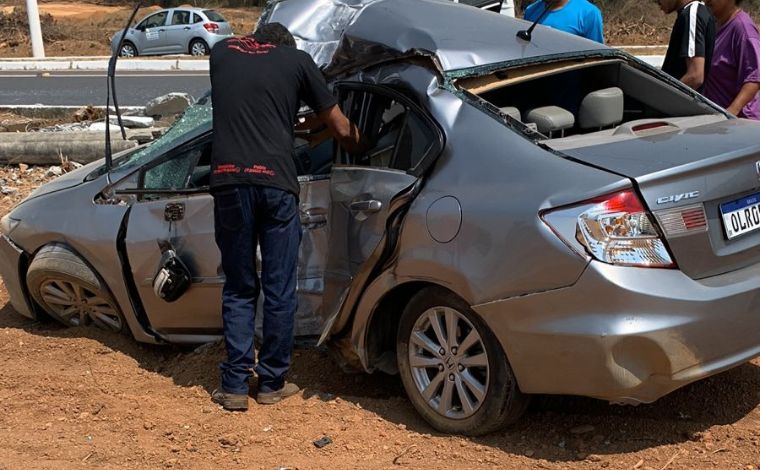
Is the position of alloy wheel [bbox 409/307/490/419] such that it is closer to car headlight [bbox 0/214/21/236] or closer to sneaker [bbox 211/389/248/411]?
sneaker [bbox 211/389/248/411]

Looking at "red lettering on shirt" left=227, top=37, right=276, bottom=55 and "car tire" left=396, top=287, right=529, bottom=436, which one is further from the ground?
"red lettering on shirt" left=227, top=37, right=276, bottom=55

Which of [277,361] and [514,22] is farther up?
[514,22]

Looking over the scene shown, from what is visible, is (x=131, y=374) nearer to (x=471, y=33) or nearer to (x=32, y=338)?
(x=32, y=338)

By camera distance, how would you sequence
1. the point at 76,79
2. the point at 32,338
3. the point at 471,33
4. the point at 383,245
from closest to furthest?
1. the point at 383,245
2. the point at 471,33
3. the point at 32,338
4. the point at 76,79

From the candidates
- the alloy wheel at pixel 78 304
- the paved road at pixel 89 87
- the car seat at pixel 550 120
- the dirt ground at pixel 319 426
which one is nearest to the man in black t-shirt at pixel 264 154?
the dirt ground at pixel 319 426

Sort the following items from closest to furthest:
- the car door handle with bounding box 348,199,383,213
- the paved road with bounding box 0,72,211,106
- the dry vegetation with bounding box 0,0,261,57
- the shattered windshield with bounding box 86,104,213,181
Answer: the car door handle with bounding box 348,199,383,213 → the shattered windshield with bounding box 86,104,213,181 → the paved road with bounding box 0,72,211,106 → the dry vegetation with bounding box 0,0,261,57

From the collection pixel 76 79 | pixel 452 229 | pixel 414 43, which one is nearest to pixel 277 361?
pixel 452 229

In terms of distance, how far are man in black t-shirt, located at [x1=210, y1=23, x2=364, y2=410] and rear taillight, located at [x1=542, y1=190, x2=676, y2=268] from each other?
1260 mm

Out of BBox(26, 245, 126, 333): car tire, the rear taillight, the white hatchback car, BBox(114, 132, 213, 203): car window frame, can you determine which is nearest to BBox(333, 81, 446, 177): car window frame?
the rear taillight

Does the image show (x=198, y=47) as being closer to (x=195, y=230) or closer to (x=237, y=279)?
(x=195, y=230)

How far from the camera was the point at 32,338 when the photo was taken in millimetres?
5422

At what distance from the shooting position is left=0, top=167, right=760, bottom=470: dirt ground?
12.0 feet

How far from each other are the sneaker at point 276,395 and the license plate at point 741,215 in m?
2.13

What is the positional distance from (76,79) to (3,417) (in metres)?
17.6
